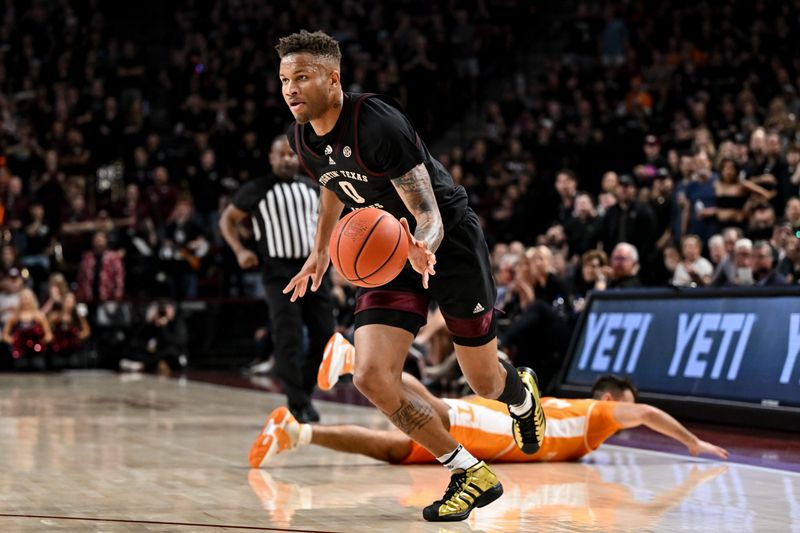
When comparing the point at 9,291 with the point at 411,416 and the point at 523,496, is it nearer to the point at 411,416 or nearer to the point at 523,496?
the point at 523,496

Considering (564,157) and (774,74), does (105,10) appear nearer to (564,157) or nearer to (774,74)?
(564,157)

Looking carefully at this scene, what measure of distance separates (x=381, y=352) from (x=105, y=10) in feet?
65.0

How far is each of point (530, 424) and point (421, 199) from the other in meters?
1.42

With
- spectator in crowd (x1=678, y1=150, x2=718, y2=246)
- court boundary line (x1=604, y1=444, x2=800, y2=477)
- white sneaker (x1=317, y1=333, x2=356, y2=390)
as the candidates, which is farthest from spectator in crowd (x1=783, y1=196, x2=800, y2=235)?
white sneaker (x1=317, y1=333, x2=356, y2=390)

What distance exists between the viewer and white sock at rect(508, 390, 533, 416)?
18.1 feet

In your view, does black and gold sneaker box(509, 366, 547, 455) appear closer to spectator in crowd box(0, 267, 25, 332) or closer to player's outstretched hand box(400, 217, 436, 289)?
player's outstretched hand box(400, 217, 436, 289)

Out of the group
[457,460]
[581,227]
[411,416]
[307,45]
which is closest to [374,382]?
[411,416]

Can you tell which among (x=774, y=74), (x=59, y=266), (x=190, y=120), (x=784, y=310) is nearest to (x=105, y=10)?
(x=190, y=120)

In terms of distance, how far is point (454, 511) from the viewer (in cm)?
480

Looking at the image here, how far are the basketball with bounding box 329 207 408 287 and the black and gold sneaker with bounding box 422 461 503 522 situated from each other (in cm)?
92

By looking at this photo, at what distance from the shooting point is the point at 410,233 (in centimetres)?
470

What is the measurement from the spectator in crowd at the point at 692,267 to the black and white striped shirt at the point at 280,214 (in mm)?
4175

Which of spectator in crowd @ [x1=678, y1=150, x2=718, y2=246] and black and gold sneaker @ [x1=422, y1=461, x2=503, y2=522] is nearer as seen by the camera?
black and gold sneaker @ [x1=422, y1=461, x2=503, y2=522]

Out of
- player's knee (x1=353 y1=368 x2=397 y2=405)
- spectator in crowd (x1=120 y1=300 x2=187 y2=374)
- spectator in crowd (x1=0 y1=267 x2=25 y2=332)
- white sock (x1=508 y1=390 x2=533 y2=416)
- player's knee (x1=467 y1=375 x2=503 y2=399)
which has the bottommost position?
spectator in crowd (x1=120 y1=300 x2=187 y2=374)
